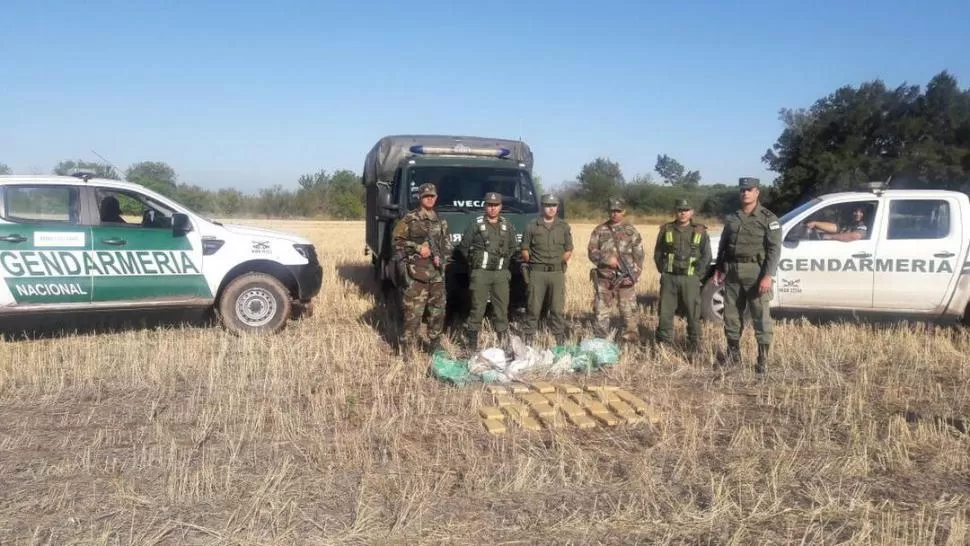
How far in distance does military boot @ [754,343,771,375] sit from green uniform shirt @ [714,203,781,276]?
672 mm

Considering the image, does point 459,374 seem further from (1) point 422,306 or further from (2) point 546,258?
(2) point 546,258

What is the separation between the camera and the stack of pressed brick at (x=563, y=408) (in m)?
5.35

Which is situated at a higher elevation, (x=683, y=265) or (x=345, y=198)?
(x=345, y=198)

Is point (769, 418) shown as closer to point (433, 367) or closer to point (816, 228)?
point (433, 367)

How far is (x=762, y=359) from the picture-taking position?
6910mm

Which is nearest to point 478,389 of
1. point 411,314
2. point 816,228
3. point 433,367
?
point 433,367

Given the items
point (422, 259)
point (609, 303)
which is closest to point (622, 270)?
point (609, 303)

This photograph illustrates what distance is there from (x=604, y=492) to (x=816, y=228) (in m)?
5.68

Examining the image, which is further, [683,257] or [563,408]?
[683,257]

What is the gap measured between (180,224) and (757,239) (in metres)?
5.80

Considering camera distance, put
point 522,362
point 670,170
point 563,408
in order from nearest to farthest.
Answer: point 563,408, point 522,362, point 670,170

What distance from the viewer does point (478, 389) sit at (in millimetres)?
6266

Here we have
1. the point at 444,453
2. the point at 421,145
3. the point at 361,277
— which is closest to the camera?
the point at 444,453

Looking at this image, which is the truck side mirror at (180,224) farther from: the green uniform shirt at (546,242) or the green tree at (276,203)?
the green tree at (276,203)
